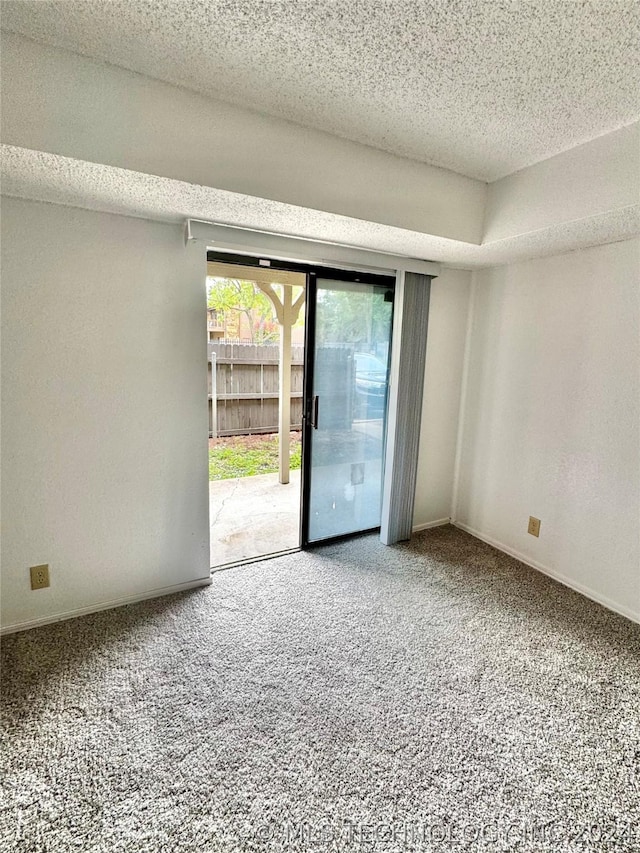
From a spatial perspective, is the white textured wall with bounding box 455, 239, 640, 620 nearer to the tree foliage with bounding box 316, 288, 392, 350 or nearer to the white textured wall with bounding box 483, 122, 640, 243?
the white textured wall with bounding box 483, 122, 640, 243

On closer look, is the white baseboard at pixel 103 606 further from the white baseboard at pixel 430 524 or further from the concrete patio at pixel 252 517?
the white baseboard at pixel 430 524

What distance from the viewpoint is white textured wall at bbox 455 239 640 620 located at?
2.25 metres

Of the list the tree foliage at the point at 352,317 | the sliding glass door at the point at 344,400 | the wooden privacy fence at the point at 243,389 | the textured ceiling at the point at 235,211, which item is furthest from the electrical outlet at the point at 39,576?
the wooden privacy fence at the point at 243,389

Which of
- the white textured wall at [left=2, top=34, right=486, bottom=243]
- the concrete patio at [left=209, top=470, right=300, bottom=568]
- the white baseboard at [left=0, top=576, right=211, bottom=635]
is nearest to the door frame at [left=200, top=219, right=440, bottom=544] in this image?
the white textured wall at [left=2, top=34, right=486, bottom=243]

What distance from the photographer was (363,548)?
2.98m

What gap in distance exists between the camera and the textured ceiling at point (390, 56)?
1136mm

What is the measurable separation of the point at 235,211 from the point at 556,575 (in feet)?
9.46

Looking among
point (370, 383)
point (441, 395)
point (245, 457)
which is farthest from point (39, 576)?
point (245, 457)

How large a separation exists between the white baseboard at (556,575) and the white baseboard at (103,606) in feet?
6.80

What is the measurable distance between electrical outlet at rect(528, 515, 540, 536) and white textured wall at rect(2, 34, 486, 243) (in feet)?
6.46

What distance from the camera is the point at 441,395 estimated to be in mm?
3193

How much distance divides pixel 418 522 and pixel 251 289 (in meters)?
5.24

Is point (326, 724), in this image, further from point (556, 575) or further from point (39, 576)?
point (556, 575)

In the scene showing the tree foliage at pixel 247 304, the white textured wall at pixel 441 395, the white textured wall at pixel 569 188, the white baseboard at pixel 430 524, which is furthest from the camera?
the tree foliage at pixel 247 304
